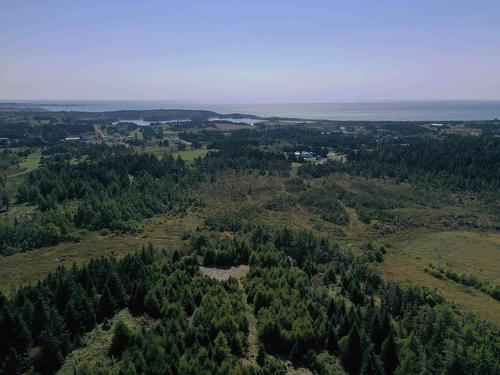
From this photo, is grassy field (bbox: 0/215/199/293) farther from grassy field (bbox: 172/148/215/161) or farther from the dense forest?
grassy field (bbox: 172/148/215/161)

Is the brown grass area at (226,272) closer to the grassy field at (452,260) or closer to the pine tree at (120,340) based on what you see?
the pine tree at (120,340)

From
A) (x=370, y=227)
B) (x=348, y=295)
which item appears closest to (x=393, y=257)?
(x=370, y=227)

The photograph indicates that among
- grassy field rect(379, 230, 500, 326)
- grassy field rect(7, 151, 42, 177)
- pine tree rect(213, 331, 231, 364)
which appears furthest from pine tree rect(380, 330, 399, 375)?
grassy field rect(7, 151, 42, 177)

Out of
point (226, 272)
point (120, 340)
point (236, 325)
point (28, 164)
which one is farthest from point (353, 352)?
point (28, 164)

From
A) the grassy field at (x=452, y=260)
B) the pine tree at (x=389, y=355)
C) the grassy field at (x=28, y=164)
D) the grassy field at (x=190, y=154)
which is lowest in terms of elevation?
the grassy field at (x=452, y=260)

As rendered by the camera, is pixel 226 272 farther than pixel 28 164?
No

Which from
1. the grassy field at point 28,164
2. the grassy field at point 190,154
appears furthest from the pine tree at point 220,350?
the grassy field at point 190,154

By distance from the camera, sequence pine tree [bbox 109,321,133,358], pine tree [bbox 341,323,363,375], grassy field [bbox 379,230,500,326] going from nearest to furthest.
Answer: pine tree [bbox 109,321,133,358]
pine tree [bbox 341,323,363,375]
grassy field [bbox 379,230,500,326]

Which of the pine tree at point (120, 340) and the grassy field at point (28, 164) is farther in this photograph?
the grassy field at point (28, 164)

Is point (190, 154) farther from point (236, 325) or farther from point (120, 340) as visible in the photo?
point (120, 340)
